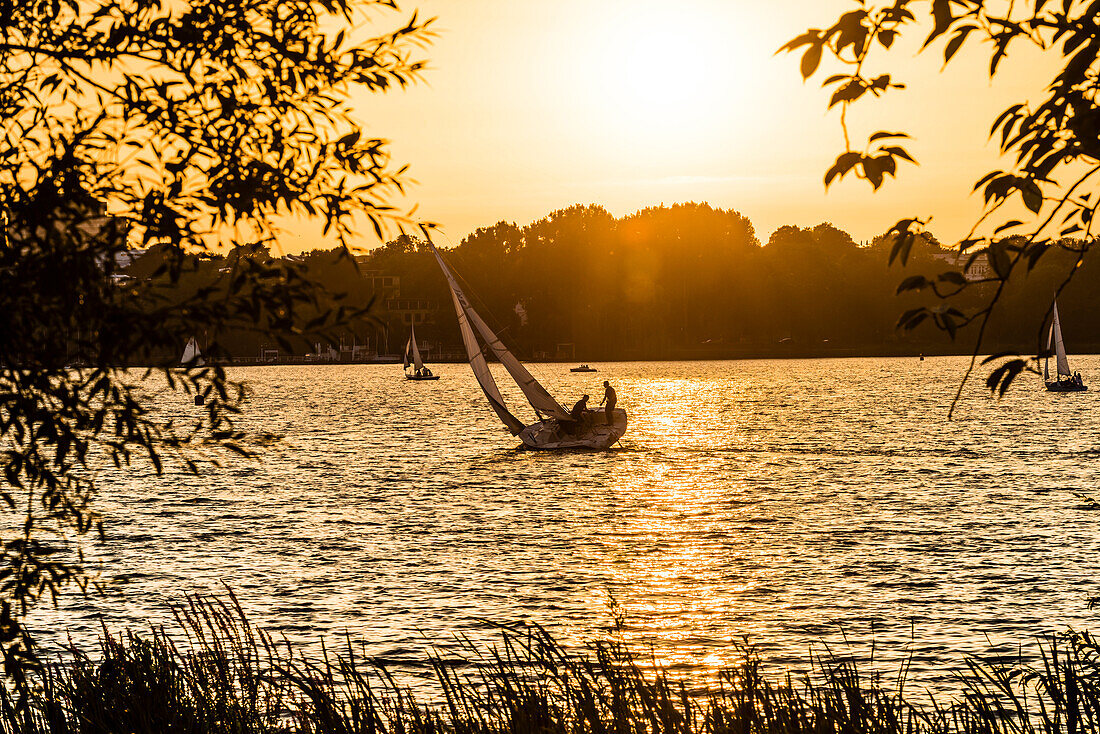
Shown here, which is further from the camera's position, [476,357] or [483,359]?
[483,359]

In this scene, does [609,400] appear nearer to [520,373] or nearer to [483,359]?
[520,373]

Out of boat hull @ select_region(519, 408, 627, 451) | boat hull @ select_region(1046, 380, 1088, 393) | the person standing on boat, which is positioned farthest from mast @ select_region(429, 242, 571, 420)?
boat hull @ select_region(1046, 380, 1088, 393)

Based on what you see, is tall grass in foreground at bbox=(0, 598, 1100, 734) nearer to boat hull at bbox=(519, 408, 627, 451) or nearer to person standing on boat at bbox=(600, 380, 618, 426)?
person standing on boat at bbox=(600, 380, 618, 426)

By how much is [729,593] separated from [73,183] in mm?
24371

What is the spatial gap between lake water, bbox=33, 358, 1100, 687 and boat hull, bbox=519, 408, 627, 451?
5.14 feet

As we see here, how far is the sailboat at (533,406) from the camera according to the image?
59.5 metres

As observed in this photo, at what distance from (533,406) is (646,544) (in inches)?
806

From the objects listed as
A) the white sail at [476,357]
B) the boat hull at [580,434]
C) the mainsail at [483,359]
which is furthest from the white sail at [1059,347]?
the white sail at [476,357]

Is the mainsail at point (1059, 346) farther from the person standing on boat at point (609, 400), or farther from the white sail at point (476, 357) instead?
the white sail at point (476, 357)

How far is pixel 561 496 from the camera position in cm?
5359

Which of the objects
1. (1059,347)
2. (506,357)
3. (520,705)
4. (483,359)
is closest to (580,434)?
(506,357)

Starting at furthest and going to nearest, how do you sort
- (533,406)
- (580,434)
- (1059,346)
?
(1059,346) → (580,434) → (533,406)

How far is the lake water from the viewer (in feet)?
86.2

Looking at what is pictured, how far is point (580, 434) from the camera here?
Result: 6594cm
